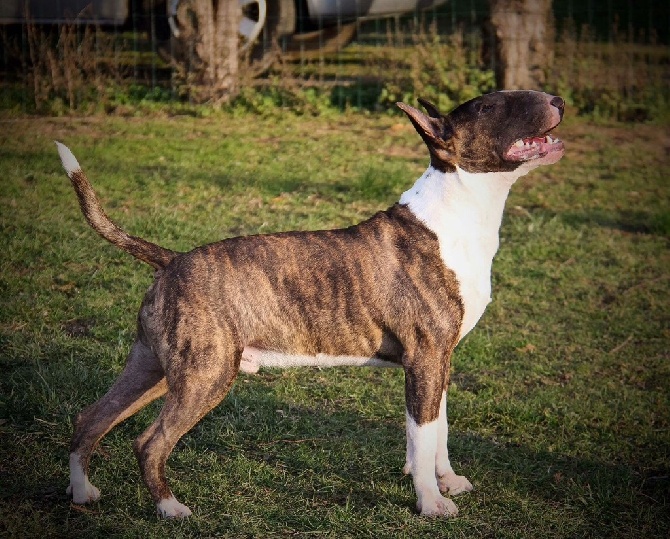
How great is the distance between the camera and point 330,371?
19.2 ft

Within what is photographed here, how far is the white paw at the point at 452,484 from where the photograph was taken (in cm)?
457

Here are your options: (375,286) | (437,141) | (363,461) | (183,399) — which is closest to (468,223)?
(437,141)

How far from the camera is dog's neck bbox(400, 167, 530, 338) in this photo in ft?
14.1

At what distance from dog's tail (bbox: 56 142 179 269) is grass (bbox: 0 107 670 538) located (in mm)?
1018

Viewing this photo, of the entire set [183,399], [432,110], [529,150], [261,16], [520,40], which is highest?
[261,16]

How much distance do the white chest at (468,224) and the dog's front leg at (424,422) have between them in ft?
0.85

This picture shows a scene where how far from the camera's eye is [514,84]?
36.6ft

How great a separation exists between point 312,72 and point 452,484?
866 centimetres

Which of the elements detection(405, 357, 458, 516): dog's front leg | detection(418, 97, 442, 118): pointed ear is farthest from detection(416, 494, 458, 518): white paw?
detection(418, 97, 442, 118): pointed ear

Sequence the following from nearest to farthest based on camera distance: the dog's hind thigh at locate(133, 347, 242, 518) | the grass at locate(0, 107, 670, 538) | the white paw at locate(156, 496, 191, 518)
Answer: the dog's hind thigh at locate(133, 347, 242, 518) → the white paw at locate(156, 496, 191, 518) → the grass at locate(0, 107, 670, 538)

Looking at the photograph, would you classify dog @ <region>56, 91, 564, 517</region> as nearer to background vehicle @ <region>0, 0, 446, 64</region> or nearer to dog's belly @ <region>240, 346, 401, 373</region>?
dog's belly @ <region>240, 346, 401, 373</region>

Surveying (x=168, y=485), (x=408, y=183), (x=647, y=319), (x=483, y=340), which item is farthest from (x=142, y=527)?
(x=408, y=183)

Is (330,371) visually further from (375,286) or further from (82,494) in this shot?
(82,494)

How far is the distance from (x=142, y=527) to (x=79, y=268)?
126 inches
